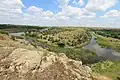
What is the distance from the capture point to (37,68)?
17672 millimetres

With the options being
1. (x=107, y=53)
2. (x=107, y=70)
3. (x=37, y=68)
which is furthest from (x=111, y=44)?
(x=37, y=68)

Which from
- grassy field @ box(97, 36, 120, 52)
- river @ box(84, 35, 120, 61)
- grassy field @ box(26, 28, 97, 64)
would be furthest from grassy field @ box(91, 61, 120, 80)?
grassy field @ box(97, 36, 120, 52)

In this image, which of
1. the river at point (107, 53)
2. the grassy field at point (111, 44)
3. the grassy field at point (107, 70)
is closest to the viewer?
the grassy field at point (107, 70)

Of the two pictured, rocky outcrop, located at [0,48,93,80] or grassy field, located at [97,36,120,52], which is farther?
grassy field, located at [97,36,120,52]

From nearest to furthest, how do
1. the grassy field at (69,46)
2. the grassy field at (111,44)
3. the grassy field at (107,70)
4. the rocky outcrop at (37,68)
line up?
the rocky outcrop at (37,68)
the grassy field at (107,70)
the grassy field at (69,46)
the grassy field at (111,44)

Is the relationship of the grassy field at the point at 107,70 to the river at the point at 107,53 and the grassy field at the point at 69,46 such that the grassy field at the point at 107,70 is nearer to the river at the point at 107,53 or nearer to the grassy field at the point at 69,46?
the grassy field at the point at 69,46

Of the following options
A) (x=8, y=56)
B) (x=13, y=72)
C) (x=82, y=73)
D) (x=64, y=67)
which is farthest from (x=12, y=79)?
(x=82, y=73)

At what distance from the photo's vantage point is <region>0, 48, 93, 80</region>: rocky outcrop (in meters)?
16.9

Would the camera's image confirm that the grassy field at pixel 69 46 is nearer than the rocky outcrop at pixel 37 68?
No

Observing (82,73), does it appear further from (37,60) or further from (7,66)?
(7,66)

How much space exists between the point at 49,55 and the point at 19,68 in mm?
3542

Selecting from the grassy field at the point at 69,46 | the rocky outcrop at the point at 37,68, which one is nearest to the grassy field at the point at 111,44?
the grassy field at the point at 69,46

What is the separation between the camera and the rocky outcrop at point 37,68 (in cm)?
1690

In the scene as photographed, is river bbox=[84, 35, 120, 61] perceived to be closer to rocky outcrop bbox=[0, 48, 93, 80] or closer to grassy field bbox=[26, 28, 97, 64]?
grassy field bbox=[26, 28, 97, 64]
